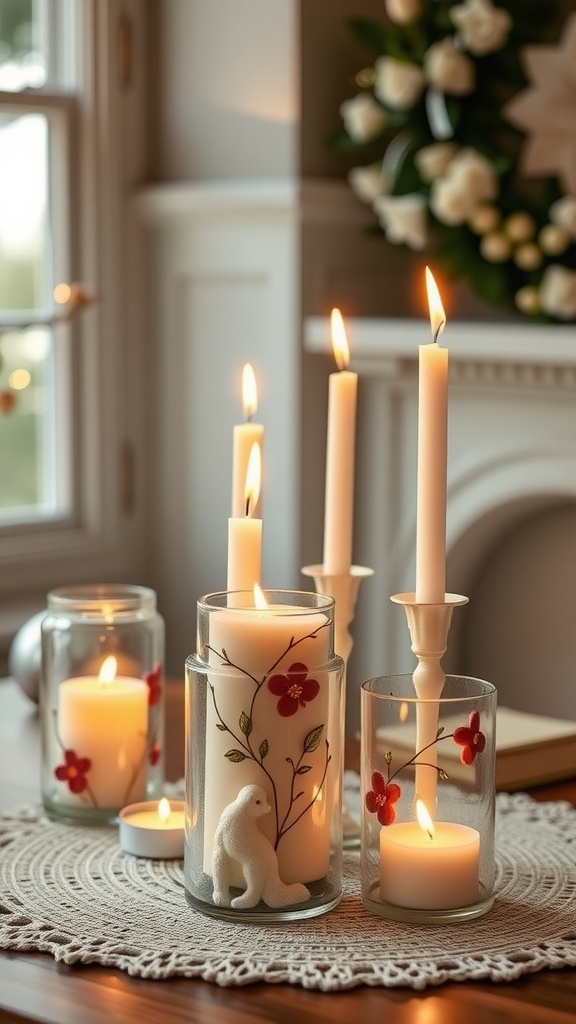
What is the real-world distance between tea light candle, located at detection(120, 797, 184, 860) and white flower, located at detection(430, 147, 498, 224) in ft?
4.39

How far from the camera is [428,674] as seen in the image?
36.9 inches

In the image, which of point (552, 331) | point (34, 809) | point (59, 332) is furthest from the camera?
point (59, 332)

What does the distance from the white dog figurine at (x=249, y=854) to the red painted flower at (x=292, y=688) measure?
0.17ft

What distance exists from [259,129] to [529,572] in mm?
864

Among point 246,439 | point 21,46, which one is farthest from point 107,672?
point 21,46

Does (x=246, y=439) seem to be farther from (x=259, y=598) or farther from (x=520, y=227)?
(x=520, y=227)

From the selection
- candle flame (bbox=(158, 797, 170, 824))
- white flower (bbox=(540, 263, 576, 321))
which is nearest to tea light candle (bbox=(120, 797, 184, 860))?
candle flame (bbox=(158, 797, 170, 824))

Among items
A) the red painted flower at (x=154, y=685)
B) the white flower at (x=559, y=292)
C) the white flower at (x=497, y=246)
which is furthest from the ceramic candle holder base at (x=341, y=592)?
the white flower at (x=497, y=246)

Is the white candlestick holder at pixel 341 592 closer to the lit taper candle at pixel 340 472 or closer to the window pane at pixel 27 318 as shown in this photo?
the lit taper candle at pixel 340 472

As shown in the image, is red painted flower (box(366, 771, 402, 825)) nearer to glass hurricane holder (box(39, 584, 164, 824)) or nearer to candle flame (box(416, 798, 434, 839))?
candle flame (box(416, 798, 434, 839))

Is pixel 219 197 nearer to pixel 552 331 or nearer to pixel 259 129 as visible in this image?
pixel 259 129

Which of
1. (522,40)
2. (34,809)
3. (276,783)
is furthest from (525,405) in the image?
(276,783)

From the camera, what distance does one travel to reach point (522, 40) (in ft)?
7.56

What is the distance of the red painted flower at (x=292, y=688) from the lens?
2.97 feet
